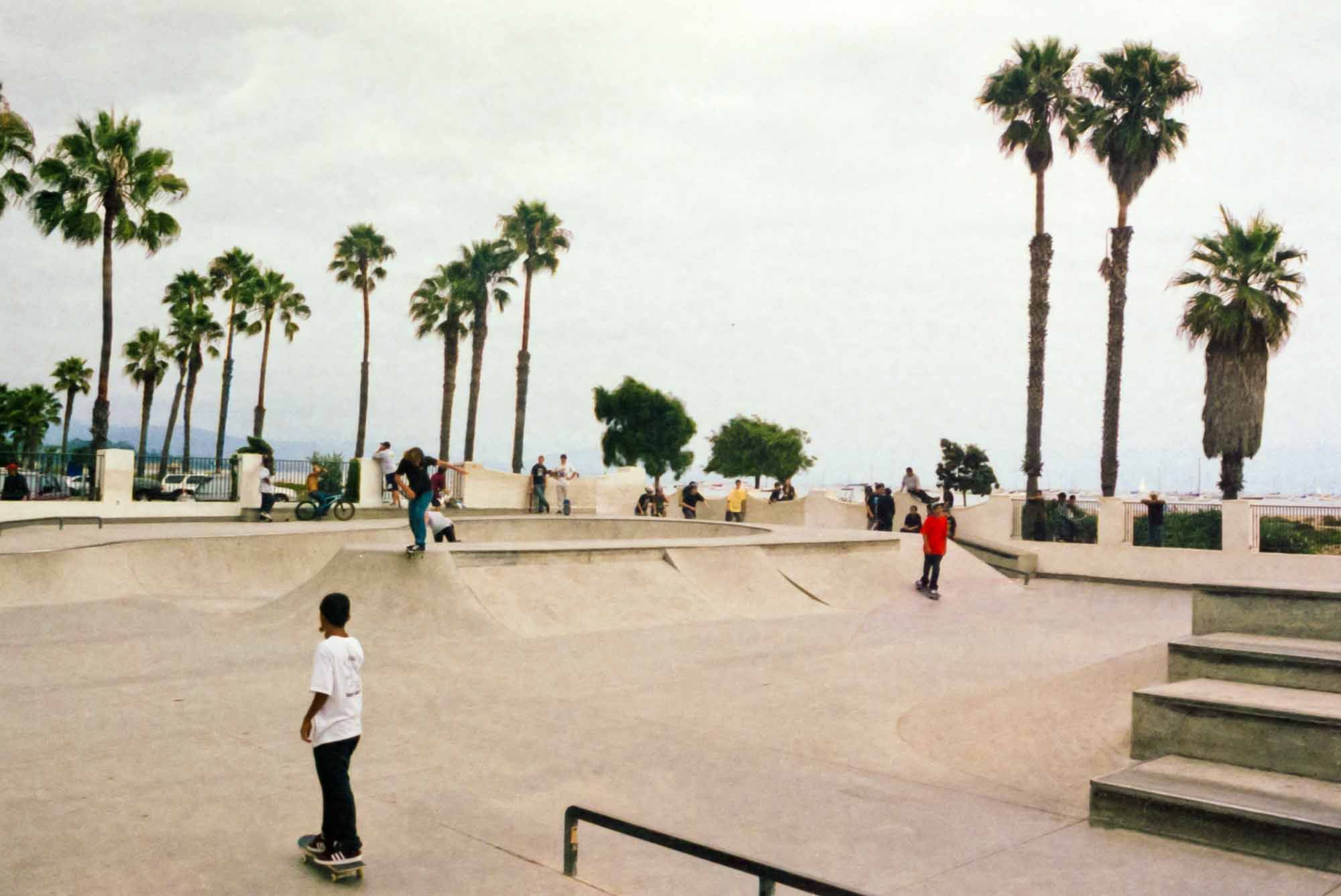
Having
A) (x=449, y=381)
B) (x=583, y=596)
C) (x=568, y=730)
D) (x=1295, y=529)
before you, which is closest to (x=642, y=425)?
(x=449, y=381)

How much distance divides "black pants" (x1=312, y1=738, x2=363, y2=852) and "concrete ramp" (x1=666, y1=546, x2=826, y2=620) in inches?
380

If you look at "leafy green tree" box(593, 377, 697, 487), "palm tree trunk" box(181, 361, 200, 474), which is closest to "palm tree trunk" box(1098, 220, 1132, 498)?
"leafy green tree" box(593, 377, 697, 487)

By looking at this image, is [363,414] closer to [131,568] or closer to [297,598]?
[131,568]

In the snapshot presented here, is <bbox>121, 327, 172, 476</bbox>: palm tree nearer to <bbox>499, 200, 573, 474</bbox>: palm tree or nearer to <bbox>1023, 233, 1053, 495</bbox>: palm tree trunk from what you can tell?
<bbox>499, 200, 573, 474</bbox>: palm tree

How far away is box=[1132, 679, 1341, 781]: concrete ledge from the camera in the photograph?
5.16 metres

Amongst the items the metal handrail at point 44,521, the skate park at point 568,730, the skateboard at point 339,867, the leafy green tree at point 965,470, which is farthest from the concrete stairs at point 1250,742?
the leafy green tree at point 965,470

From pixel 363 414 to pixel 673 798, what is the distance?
4858cm

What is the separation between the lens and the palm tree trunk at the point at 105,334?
96.3ft

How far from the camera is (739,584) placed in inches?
610

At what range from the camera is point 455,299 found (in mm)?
50781

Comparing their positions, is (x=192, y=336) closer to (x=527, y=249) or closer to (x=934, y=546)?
(x=527, y=249)

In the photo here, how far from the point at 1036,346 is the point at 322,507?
20.7 metres

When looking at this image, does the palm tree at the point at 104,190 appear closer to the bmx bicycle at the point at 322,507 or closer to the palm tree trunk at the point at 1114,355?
the bmx bicycle at the point at 322,507

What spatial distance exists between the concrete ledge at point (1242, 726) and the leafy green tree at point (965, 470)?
4293cm
